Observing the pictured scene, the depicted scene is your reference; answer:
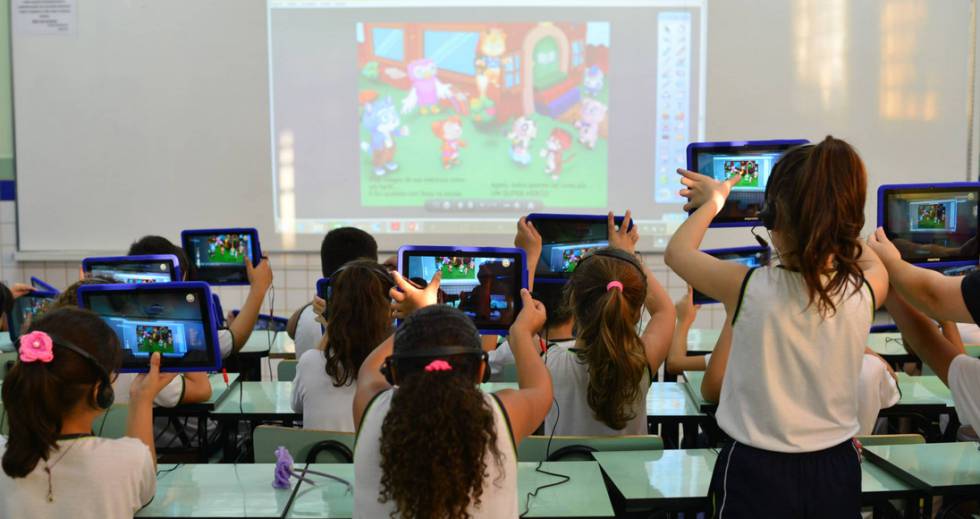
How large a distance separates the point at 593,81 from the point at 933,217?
3180 mm

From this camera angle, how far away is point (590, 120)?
5.43 metres

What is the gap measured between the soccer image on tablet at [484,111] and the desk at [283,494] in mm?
3521

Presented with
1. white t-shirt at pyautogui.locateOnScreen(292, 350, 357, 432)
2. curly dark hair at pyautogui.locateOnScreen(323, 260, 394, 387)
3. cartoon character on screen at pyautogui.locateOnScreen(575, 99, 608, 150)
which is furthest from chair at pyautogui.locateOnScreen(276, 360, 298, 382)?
cartoon character on screen at pyautogui.locateOnScreen(575, 99, 608, 150)

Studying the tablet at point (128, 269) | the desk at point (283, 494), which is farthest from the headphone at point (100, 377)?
the tablet at point (128, 269)

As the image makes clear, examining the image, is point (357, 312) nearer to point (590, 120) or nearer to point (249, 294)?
point (249, 294)

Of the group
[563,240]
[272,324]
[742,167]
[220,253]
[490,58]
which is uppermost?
[490,58]

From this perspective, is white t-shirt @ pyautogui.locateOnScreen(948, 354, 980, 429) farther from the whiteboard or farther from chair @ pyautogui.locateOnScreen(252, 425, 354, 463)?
the whiteboard

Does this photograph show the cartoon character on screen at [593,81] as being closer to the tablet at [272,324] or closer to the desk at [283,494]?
the tablet at [272,324]

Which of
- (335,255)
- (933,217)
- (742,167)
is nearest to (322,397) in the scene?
(335,255)

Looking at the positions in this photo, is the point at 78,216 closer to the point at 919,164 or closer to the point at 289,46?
the point at 289,46

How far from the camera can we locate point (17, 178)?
5.61 meters

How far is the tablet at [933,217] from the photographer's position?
2441mm

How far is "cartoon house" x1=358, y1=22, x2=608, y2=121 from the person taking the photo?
17.6ft

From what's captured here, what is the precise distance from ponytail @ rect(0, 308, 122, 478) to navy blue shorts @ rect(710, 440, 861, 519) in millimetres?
1317
